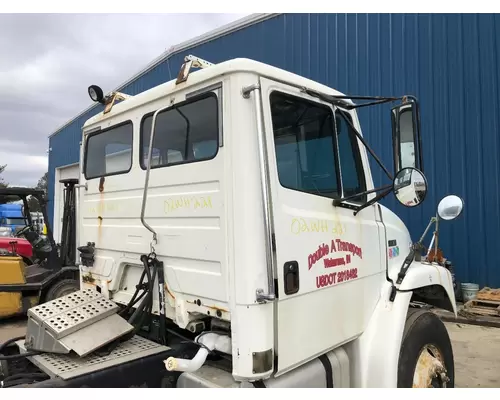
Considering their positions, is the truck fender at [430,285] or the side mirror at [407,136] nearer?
the side mirror at [407,136]

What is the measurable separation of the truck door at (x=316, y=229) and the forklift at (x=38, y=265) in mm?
6113

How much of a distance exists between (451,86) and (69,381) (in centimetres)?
812

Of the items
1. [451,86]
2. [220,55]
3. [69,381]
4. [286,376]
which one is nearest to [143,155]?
[69,381]

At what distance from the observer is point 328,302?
8.32ft

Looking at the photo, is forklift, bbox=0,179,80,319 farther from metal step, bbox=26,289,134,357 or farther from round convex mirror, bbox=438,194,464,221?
round convex mirror, bbox=438,194,464,221

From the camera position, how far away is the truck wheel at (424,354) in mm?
2869

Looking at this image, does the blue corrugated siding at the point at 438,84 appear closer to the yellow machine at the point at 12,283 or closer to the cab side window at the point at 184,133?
the cab side window at the point at 184,133

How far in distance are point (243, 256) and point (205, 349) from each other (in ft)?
1.92

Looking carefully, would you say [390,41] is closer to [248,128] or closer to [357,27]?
[357,27]

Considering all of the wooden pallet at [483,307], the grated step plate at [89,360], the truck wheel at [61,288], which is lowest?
the wooden pallet at [483,307]

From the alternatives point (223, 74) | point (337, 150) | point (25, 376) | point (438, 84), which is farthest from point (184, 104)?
point (438, 84)

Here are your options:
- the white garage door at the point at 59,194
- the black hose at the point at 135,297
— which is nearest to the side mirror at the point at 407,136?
the black hose at the point at 135,297

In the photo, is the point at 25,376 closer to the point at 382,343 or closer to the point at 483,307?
the point at 382,343

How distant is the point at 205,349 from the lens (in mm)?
2307
